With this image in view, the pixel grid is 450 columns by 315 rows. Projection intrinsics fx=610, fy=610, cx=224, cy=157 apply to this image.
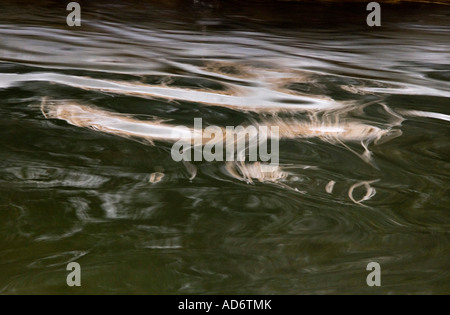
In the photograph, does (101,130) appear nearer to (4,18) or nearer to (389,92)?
(389,92)

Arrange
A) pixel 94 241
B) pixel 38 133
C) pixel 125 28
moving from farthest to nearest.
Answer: pixel 125 28
pixel 38 133
pixel 94 241

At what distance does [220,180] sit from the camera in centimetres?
113

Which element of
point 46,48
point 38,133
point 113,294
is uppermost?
point 46,48

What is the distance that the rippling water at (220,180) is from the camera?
844mm

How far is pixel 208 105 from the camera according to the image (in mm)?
1621

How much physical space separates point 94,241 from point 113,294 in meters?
0.14

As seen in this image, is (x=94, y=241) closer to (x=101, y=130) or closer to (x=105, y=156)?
(x=105, y=156)

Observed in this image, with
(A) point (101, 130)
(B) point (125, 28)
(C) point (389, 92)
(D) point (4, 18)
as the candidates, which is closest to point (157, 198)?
(A) point (101, 130)

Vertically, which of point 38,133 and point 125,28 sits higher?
point 125,28

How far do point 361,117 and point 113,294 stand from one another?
3.12 ft

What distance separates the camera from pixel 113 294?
782 millimetres

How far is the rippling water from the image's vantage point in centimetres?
84

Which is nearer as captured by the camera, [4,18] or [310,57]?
[310,57]

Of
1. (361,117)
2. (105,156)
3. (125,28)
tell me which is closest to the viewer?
(105,156)
